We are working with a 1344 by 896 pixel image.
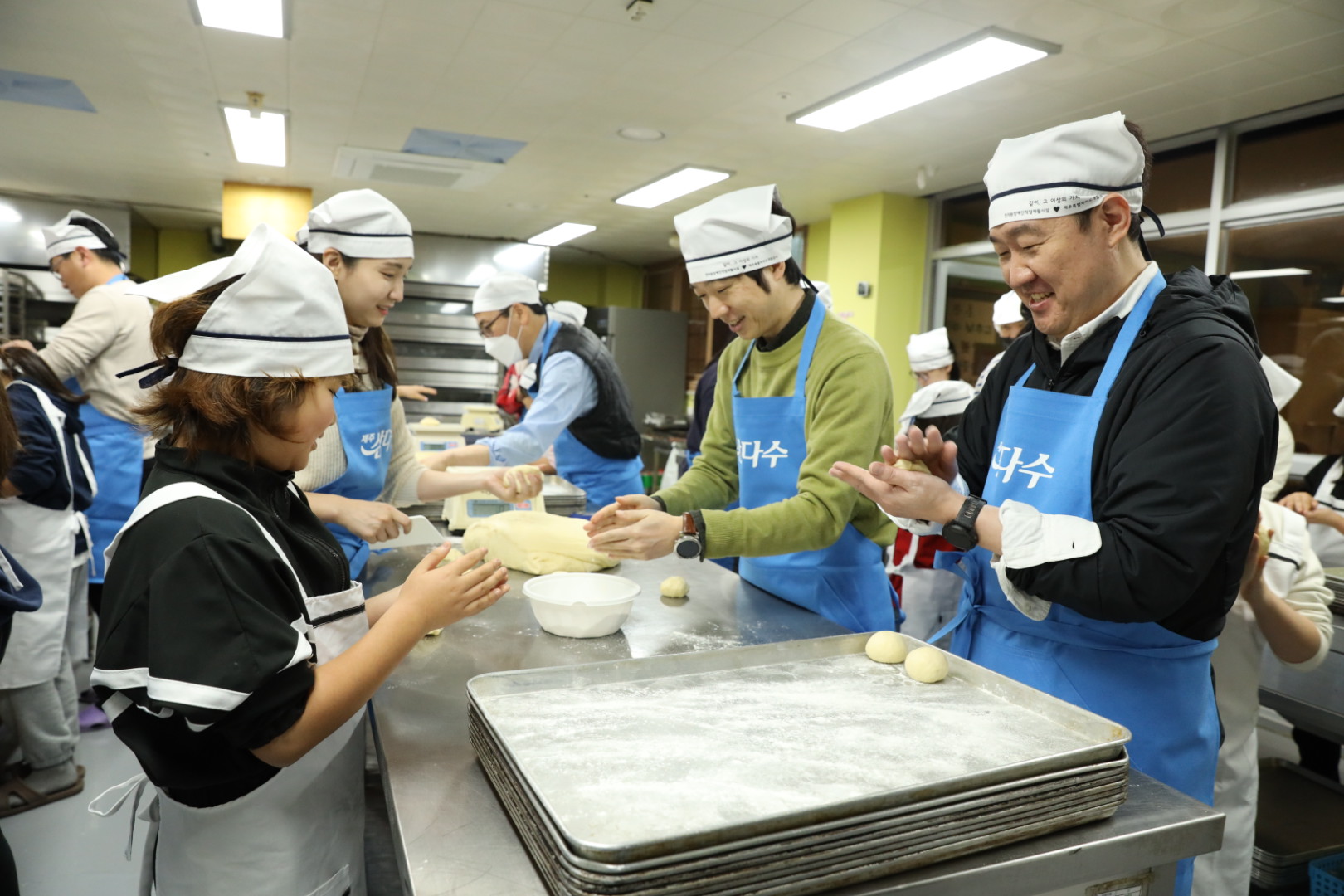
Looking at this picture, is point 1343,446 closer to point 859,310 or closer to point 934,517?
point 859,310

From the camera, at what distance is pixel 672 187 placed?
22.6 ft

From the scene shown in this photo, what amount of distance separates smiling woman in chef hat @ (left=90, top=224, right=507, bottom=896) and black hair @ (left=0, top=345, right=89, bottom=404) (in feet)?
7.41

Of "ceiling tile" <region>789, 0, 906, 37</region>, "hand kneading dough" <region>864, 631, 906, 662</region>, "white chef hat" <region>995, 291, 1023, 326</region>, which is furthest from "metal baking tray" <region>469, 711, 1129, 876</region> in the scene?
"white chef hat" <region>995, 291, 1023, 326</region>

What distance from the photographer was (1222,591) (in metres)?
1.25

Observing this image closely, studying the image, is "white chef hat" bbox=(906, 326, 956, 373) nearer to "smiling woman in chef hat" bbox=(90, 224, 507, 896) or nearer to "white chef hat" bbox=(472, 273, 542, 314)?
"white chef hat" bbox=(472, 273, 542, 314)

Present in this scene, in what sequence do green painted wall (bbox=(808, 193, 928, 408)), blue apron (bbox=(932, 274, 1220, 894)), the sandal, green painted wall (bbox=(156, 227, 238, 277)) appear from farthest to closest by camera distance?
green painted wall (bbox=(156, 227, 238, 277))
green painted wall (bbox=(808, 193, 928, 408))
the sandal
blue apron (bbox=(932, 274, 1220, 894))

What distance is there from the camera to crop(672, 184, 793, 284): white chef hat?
6.09 feet

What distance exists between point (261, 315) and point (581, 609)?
74cm

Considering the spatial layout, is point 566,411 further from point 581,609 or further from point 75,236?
point 75,236

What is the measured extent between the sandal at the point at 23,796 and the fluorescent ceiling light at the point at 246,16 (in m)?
3.11

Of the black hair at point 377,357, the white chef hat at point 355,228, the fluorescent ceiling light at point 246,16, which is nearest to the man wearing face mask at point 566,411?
the black hair at point 377,357

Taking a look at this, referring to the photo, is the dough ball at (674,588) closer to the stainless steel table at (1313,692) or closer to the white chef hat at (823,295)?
the white chef hat at (823,295)

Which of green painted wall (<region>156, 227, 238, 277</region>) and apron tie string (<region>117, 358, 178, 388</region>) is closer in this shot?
apron tie string (<region>117, 358, 178, 388</region>)

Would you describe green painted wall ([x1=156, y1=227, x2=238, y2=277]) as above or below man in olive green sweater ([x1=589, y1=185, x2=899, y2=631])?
above
